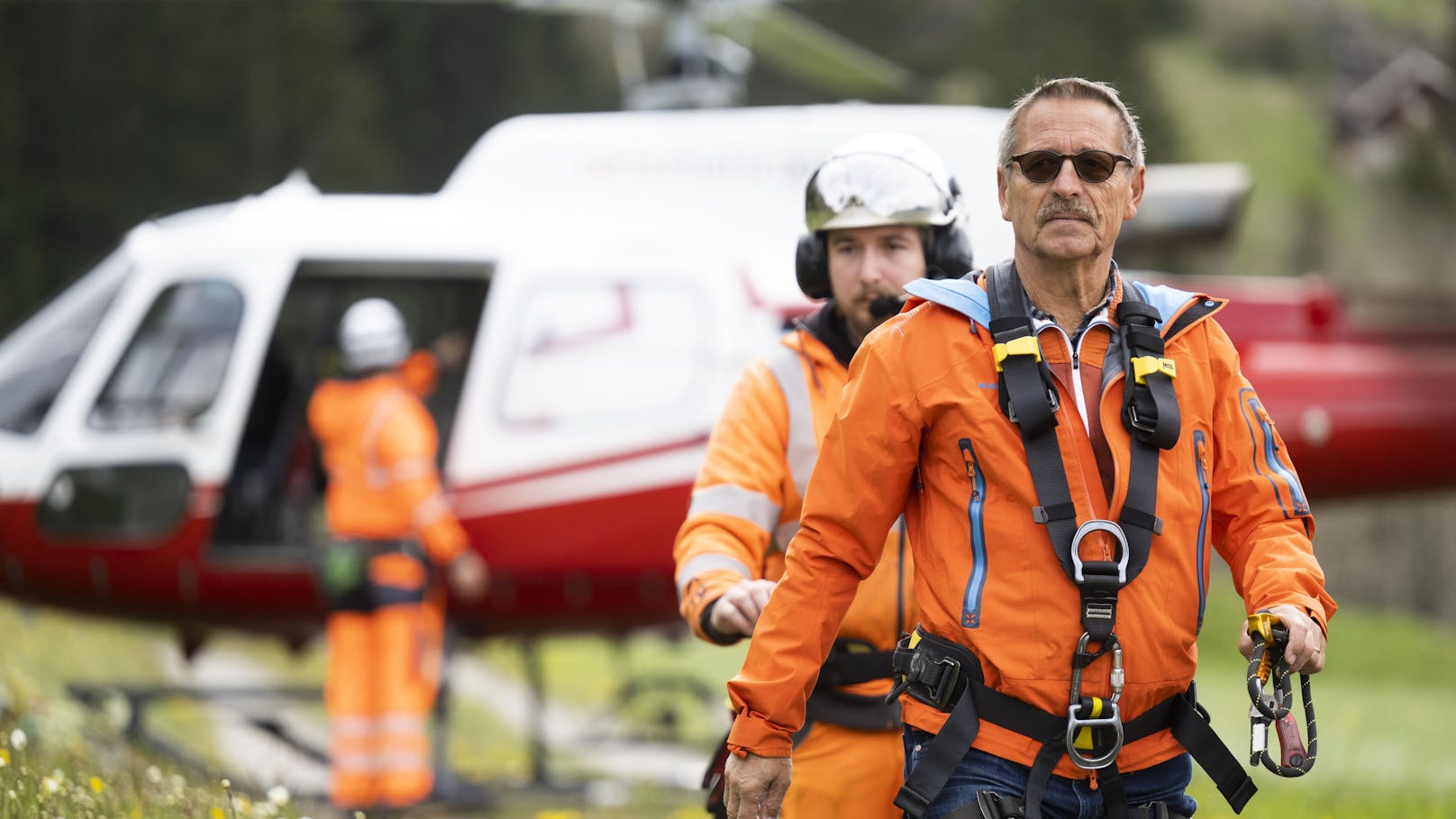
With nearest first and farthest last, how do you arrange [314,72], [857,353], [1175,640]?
[1175,640], [857,353], [314,72]

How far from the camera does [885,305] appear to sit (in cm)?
319

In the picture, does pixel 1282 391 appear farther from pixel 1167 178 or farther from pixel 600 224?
pixel 600 224

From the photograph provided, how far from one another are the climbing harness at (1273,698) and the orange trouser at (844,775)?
2.96 feet

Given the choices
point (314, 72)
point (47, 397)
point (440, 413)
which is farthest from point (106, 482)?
point (314, 72)

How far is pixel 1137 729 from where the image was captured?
7.75 ft

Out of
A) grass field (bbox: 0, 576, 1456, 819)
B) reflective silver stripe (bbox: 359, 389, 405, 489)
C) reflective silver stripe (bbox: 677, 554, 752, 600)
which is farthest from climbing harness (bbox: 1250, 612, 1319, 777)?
reflective silver stripe (bbox: 359, 389, 405, 489)

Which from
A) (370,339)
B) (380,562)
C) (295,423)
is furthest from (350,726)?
(295,423)

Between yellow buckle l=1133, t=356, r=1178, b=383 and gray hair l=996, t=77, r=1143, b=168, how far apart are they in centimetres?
32

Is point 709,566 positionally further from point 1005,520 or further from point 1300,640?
point 1300,640

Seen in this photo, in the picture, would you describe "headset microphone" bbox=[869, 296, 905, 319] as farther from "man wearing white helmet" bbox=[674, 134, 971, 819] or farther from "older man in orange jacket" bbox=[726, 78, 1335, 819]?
"older man in orange jacket" bbox=[726, 78, 1335, 819]

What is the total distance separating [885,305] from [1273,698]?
1.18 metres

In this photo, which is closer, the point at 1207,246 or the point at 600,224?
the point at 600,224

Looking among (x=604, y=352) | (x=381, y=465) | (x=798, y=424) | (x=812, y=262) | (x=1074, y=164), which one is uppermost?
(x=604, y=352)

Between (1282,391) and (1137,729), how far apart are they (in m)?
6.35
